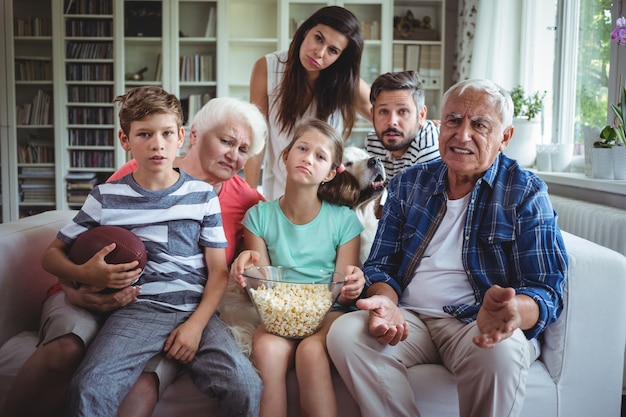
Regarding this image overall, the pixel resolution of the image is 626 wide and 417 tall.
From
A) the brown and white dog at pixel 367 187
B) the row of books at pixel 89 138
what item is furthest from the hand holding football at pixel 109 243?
the row of books at pixel 89 138

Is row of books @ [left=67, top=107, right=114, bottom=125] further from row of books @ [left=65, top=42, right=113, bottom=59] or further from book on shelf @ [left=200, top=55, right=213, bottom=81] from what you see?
book on shelf @ [left=200, top=55, right=213, bottom=81]

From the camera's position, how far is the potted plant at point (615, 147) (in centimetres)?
233

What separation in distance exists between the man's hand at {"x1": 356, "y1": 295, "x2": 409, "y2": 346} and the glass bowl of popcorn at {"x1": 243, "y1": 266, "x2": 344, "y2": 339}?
0.13 m

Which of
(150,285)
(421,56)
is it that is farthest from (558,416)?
(421,56)

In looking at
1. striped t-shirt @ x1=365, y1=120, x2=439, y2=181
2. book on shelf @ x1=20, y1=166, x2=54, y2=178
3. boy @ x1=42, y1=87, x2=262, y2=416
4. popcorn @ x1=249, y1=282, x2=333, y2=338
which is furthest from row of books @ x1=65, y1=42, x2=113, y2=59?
popcorn @ x1=249, y1=282, x2=333, y2=338

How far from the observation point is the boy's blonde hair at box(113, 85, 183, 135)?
156 centimetres

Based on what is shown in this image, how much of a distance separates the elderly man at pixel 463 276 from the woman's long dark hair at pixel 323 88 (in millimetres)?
832

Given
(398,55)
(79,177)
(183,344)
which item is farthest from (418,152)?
(79,177)

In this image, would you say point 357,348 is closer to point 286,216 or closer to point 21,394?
point 286,216

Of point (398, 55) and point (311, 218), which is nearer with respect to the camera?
point (311, 218)

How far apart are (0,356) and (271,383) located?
2.43 feet

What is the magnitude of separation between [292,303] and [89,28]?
448 cm

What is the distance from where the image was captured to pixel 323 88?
2.54m

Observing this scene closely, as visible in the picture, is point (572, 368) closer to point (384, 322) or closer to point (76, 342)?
point (384, 322)
